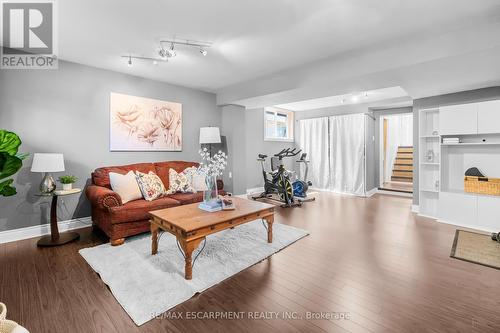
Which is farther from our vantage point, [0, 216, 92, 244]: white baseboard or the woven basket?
the woven basket

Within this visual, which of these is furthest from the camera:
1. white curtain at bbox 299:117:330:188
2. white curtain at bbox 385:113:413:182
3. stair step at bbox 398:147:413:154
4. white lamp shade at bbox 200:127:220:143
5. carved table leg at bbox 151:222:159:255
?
stair step at bbox 398:147:413:154

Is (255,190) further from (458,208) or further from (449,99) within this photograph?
(449,99)

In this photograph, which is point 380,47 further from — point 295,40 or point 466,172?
point 466,172

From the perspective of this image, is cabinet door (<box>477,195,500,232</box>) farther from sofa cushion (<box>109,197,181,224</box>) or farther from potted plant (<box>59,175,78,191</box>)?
potted plant (<box>59,175,78,191</box>)

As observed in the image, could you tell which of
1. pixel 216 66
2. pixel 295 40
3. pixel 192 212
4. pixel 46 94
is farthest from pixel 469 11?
pixel 46 94

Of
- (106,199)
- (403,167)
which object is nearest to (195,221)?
(106,199)

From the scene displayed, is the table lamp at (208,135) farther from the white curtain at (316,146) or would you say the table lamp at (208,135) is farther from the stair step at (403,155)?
the stair step at (403,155)

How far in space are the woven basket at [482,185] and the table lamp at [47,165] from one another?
5.84 m

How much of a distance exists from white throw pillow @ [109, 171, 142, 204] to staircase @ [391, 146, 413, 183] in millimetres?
7973

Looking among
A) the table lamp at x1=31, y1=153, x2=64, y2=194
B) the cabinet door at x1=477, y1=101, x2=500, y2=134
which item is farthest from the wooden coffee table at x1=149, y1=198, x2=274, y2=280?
the cabinet door at x1=477, y1=101, x2=500, y2=134

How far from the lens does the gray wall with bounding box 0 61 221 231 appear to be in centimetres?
310

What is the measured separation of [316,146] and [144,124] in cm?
492

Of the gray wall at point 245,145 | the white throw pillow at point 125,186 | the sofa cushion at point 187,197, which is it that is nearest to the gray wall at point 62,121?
the white throw pillow at point 125,186

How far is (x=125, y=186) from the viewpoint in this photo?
10.9 feet
